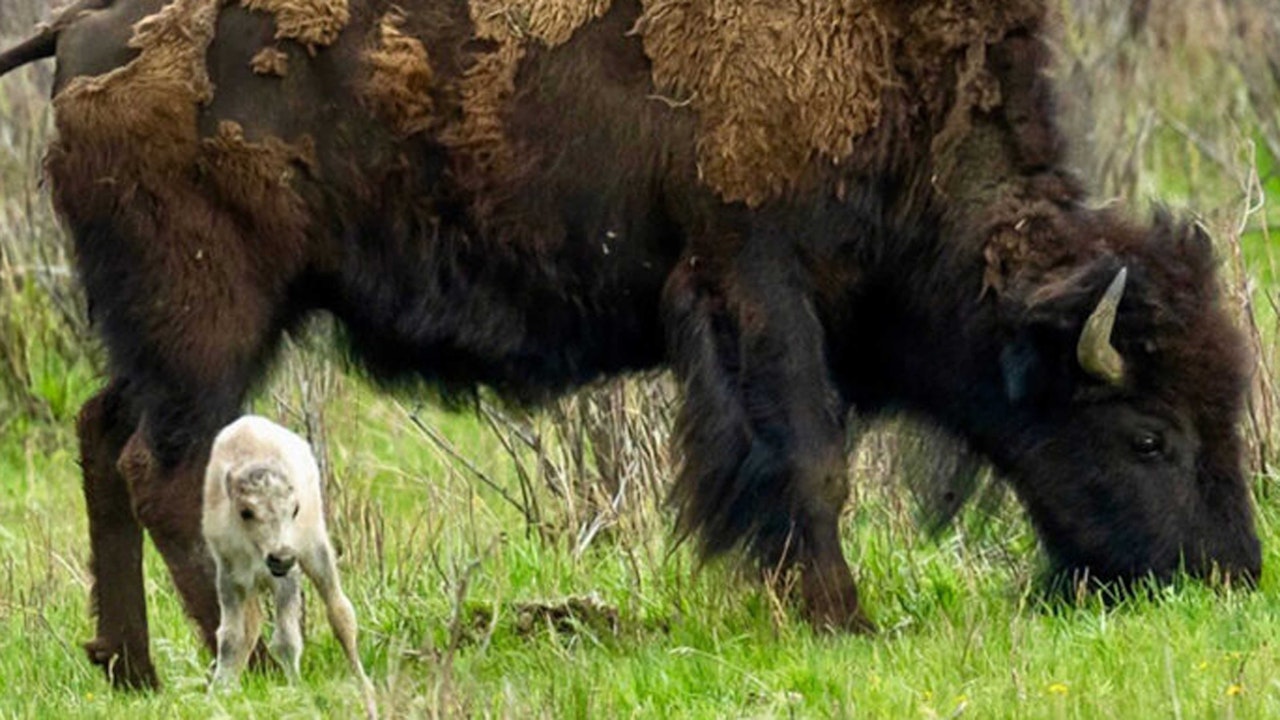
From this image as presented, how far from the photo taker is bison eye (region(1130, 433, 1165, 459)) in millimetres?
7875

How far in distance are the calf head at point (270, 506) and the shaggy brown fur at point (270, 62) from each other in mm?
1509

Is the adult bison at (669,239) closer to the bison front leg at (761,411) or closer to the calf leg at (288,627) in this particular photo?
the bison front leg at (761,411)

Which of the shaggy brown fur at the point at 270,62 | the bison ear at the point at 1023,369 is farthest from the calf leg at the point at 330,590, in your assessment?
the bison ear at the point at 1023,369

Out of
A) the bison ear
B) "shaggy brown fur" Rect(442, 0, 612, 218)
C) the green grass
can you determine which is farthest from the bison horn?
"shaggy brown fur" Rect(442, 0, 612, 218)

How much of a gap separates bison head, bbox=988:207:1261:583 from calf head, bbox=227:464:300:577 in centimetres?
235

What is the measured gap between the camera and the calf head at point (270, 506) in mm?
6680

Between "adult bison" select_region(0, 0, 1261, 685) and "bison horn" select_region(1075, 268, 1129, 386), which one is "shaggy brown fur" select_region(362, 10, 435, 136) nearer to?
"adult bison" select_region(0, 0, 1261, 685)

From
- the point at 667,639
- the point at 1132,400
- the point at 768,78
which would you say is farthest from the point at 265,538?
the point at 1132,400

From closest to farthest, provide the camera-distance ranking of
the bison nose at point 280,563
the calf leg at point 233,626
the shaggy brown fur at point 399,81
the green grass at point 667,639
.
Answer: the green grass at point 667,639 < the bison nose at point 280,563 < the calf leg at point 233,626 < the shaggy brown fur at point 399,81

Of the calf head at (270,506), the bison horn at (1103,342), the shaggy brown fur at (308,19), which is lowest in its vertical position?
the calf head at (270,506)

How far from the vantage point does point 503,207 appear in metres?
7.91

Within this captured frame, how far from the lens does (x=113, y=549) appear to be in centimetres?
789

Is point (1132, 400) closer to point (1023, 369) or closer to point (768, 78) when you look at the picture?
point (1023, 369)

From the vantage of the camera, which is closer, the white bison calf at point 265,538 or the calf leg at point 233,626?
the white bison calf at point 265,538
